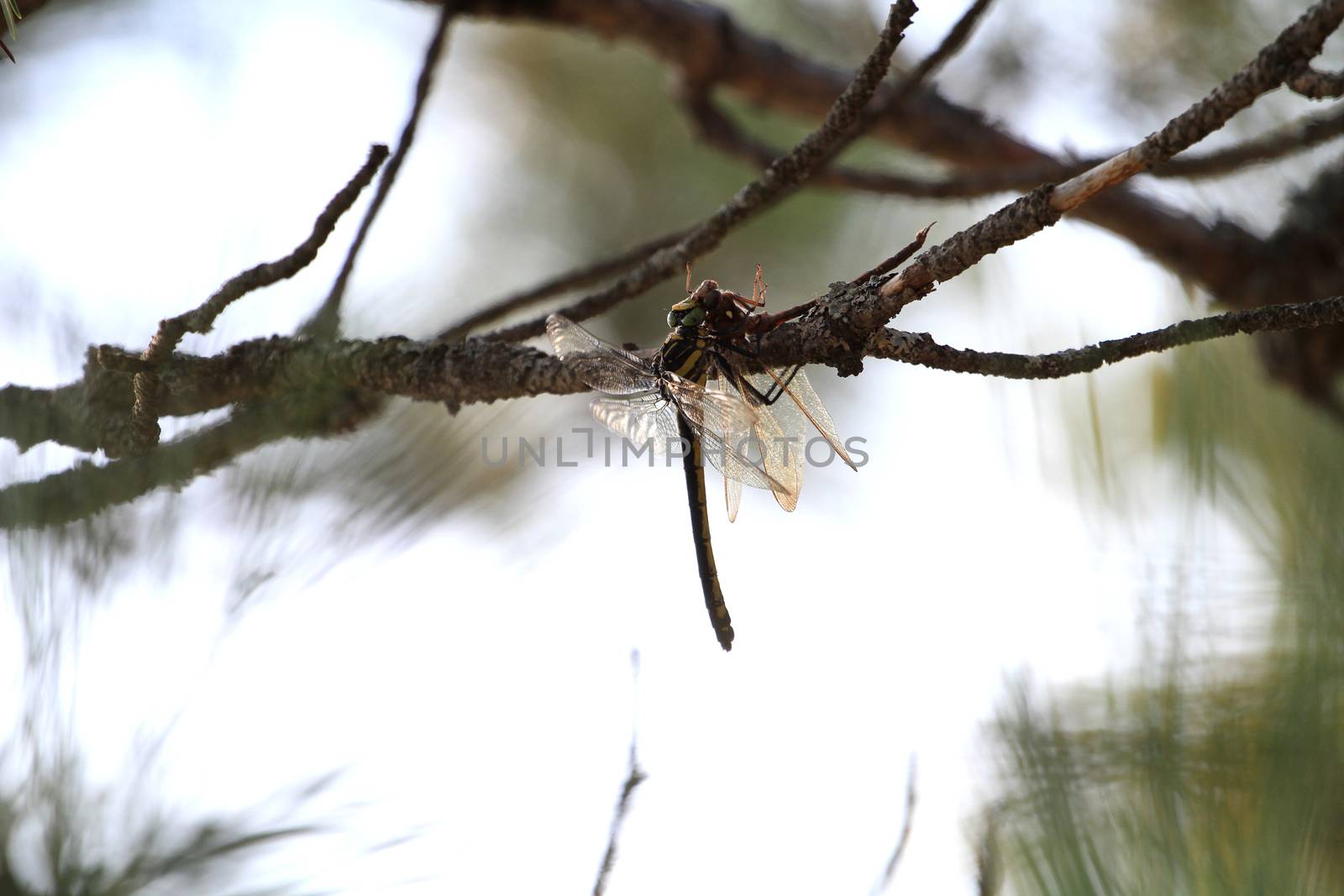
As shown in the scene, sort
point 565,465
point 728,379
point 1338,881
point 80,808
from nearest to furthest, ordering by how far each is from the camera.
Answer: point 80,808
point 1338,881
point 728,379
point 565,465

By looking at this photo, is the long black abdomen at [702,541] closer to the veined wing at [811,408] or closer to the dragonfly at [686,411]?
the dragonfly at [686,411]

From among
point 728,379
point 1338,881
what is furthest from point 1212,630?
point 728,379

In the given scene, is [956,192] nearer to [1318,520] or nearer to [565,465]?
[1318,520]

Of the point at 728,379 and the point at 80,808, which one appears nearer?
the point at 80,808

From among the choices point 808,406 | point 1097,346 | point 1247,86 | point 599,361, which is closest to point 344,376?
point 599,361

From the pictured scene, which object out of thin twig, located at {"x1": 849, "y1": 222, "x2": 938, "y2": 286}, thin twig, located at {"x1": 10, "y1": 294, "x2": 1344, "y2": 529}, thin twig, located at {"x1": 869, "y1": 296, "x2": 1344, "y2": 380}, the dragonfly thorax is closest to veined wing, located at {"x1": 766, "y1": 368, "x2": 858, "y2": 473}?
the dragonfly thorax

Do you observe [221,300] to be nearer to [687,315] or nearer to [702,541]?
[687,315]
